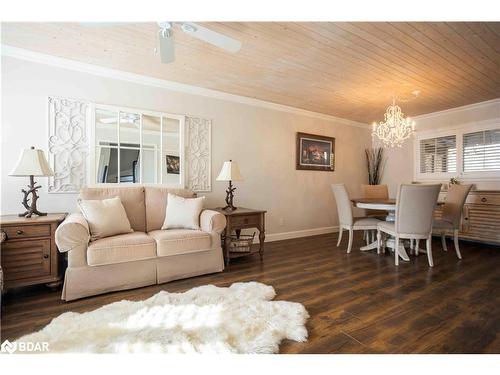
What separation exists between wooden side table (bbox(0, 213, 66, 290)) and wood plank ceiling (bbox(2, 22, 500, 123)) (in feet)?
5.60

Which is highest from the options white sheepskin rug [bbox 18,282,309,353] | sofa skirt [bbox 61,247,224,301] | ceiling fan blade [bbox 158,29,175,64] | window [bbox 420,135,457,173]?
ceiling fan blade [bbox 158,29,175,64]

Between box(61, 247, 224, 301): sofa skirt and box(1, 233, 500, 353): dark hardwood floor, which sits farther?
box(61, 247, 224, 301): sofa skirt

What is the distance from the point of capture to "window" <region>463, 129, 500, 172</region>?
409 cm

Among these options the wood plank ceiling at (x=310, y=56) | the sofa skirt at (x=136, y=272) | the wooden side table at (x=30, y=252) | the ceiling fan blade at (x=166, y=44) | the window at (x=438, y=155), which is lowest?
the sofa skirt at (x=136, y=272)

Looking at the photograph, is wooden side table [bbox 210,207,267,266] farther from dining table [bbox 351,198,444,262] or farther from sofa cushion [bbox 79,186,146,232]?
dining table [bbox 351,198,444,262]

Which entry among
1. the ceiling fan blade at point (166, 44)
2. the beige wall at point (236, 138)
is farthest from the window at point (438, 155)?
the ceiling fan blade at point (166, 44)

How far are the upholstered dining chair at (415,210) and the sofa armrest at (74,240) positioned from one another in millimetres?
3331

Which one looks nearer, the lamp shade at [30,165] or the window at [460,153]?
the lamp shade at [30,165]

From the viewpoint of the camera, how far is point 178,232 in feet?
8.51

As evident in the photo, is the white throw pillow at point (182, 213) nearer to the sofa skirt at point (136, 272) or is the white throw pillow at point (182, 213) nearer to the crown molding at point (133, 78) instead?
the sofa skirt at point (136, 272)

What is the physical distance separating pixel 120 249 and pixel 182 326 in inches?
39.6

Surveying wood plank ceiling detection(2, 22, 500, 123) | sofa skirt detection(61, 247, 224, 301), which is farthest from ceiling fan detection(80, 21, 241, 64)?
sofa skirt detection(61, 247, 224, 301)

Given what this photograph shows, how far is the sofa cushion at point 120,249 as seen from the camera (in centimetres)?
216
